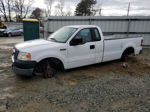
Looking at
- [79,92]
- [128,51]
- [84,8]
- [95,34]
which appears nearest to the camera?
[79,92]

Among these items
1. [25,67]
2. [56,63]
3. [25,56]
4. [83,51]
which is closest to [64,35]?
[83,51]

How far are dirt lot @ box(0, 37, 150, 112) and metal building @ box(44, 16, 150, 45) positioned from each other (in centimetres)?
570

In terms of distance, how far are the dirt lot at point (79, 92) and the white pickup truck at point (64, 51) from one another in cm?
39

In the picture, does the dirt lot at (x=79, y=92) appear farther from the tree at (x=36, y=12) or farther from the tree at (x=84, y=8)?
the tree at (x=36, y=12)

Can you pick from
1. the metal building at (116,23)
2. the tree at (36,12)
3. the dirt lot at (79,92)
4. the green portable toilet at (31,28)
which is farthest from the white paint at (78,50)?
the tree at (36,12)

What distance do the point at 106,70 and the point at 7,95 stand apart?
352cm

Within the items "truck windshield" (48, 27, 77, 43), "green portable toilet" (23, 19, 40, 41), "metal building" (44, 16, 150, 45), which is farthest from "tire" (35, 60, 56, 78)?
"metal building" (44, 16, 150, 45)

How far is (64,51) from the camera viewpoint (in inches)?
174

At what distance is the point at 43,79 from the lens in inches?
172

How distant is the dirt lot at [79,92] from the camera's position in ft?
Result: 9.61

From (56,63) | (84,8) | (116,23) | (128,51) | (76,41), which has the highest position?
(84,8)

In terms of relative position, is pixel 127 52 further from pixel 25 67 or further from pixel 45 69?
pixel 25 67

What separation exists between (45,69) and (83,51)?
1.43 meters

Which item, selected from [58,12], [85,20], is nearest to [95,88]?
[85,20]
